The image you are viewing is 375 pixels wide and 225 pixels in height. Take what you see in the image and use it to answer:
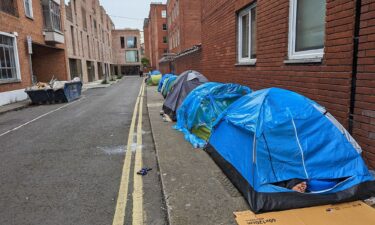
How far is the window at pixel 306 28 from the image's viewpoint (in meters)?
4.65

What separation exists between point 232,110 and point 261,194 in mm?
1739

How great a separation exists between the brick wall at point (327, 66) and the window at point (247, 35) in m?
0.20

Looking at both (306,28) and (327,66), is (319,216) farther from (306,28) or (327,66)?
(306,28)

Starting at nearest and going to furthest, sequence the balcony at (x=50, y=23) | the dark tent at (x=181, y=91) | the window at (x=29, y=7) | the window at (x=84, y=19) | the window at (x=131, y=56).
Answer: the dark tent at (x=181, y=91), the window at (x=29, y=7), the balcony at (x=50, y=23), the window at (x=84, y=19), the window at (x=131, y=56)

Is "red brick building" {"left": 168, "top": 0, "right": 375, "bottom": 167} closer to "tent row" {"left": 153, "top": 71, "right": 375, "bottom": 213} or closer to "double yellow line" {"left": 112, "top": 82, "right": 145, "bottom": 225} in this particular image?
"tent row" {"left": 153, "top": 71, "right": 375, "bottom": 213}

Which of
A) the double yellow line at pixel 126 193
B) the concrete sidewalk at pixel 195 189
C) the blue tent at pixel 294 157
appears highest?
the blue tent at pixel 294 157

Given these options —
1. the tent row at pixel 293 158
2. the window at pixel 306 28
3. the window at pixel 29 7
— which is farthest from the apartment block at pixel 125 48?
the tent row at pixel 293 158

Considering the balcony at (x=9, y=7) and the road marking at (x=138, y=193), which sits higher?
the balcony at (x=9, y=7)

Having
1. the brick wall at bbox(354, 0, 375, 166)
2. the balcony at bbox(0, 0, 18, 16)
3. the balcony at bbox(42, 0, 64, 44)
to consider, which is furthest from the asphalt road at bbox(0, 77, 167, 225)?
the balcony at bbox(42, 0, 64, 44)

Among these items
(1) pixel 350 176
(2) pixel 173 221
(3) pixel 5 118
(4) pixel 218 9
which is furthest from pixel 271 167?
(3) pixel 5 118

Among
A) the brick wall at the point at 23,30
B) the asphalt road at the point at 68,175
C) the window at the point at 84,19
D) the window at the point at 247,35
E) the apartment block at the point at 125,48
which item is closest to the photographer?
the asphalt road at the point at 68,175

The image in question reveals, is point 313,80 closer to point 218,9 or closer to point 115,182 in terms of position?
point 115,182

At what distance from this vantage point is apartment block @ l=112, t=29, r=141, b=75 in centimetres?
7925

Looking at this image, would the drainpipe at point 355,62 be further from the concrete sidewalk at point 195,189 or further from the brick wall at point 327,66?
the concrete sidewalk at point 195,189
